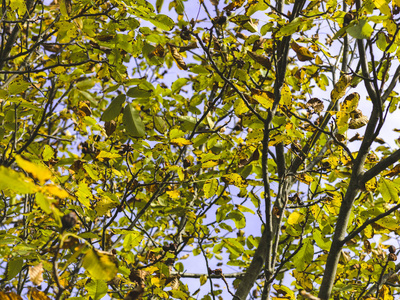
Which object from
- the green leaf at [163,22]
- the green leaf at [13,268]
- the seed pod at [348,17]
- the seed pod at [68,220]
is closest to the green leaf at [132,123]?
the green leaf at [163,22]

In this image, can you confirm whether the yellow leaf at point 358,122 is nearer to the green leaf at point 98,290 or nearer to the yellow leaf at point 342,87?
the yellow leaf at point 342,87

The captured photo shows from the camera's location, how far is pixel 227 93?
2.29m

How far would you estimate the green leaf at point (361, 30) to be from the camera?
4.07 feet

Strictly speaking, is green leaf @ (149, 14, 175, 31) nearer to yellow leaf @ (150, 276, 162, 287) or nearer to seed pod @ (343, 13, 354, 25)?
seed pod @ (343, 13, 354, 25)

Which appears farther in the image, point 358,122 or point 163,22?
point 358,122

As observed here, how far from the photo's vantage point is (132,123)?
59.9 inches

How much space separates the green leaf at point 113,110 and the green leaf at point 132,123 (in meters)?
0.04

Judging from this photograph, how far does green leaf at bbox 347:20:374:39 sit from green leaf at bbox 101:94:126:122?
100cm

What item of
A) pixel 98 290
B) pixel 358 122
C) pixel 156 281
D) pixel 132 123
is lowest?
pixel 98 290

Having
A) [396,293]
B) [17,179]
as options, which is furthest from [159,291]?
[396,293]

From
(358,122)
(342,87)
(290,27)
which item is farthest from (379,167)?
(290,27)

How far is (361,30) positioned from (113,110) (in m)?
1.08

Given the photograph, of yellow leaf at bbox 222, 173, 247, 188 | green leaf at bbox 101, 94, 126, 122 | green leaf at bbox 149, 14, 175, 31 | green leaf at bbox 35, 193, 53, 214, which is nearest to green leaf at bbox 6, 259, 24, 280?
green leaf at bbox 101, 94, 126, 122

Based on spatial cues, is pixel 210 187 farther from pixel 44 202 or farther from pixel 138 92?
pixel 44 202
